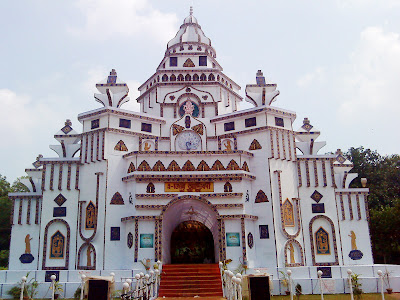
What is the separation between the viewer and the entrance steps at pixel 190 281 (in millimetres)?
16266

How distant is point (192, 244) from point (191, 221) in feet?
4.51

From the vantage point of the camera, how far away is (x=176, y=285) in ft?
54.9

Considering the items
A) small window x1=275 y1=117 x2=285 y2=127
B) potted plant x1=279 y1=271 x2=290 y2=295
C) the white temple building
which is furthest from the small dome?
potted plant x1=279 y1=271 x2=290 y2=295

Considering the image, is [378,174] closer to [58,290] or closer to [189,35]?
[189,35]

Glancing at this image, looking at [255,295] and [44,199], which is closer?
[255,295]

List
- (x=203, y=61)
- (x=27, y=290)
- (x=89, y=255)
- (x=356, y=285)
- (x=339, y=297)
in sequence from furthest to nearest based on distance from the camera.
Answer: (x=203, y=61) → (x=89, y=255) → (x=27, y=290) → (x=339, y=297) → (x=356, y=285)

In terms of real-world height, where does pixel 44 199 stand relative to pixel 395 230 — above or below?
above

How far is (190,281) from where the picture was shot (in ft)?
55.9

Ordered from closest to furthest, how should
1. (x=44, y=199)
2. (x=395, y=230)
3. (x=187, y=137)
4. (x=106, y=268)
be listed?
(x=106, y=268) < (x=44, y=199) < (x=187, y=137) < (x=395, y=230)

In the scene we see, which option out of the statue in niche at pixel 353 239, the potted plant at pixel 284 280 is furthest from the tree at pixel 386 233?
the potted plant at pixel 284 280

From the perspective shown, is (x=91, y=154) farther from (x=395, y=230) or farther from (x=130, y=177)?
(x=395, y=230)

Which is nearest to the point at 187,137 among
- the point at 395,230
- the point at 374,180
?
the point at 395,230

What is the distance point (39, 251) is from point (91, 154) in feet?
19.4

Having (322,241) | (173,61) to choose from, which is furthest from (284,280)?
(173,61)
